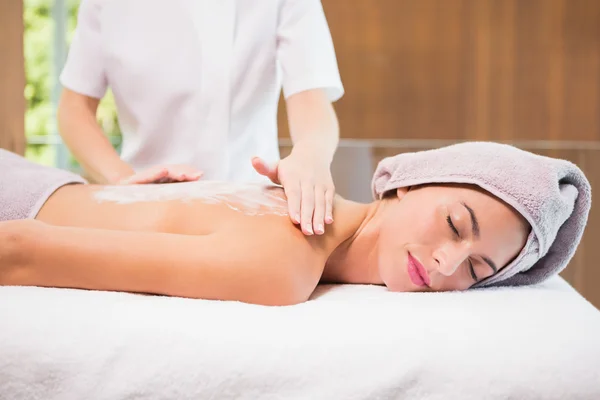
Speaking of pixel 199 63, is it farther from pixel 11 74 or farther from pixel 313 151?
pixel 11 74

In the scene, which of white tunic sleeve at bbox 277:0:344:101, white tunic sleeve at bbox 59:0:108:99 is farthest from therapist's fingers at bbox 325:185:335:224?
white tunic sleeve at bbox 59:0:108:99

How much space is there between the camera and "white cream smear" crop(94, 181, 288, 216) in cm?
120

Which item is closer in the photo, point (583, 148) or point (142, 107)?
point (142, 107)

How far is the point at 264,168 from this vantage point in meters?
1.22

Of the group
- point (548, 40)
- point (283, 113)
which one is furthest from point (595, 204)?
point (283, 113)

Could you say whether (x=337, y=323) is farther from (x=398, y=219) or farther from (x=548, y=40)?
(x=548, y=40)

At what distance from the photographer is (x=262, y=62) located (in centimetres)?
169

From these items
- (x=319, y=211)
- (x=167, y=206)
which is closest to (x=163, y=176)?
(x=167, y=206)

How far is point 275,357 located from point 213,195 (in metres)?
0.49

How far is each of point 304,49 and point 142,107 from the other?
17.5 inches

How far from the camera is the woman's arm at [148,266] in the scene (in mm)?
1035

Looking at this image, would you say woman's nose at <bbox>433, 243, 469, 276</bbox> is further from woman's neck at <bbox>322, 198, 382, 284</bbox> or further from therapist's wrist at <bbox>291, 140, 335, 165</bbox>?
therapist's wrist at <bbox>291, 140, 335, 165</bbox>

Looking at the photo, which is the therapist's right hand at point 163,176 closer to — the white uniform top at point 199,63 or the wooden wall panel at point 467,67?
the white uniform top at point 199,63

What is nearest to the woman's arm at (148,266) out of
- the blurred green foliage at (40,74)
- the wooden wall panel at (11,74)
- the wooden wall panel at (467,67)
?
the wooden wall panel at (11,74)
